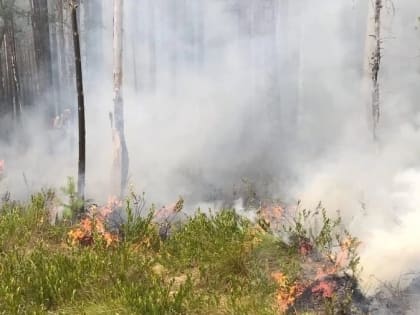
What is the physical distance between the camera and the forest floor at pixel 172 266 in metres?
4.62

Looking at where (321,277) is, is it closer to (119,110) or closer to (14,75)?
(119,110)

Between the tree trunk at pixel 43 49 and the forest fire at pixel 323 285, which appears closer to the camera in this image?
the forest fire at pixel 323 285

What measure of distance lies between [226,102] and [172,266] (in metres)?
6.39

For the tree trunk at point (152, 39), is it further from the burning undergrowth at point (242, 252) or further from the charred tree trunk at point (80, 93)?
the burning undergrowth at point (242, 252)

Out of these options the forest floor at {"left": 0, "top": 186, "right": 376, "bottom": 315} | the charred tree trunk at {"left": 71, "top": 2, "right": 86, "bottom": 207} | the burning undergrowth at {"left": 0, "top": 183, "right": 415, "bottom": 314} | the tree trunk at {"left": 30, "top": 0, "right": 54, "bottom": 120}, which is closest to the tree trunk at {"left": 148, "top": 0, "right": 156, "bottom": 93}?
the tree trunk at {"left": 30, "top": 0, "right": 54, "bottom": 120}

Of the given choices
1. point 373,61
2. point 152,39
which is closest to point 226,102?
point 152,39

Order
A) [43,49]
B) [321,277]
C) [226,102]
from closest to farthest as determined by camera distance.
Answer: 1. [321,277]
2. [226,102]
3. [43,49]

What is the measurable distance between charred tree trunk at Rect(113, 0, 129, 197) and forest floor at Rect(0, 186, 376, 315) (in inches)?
64.0

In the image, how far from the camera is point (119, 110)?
8516 mm

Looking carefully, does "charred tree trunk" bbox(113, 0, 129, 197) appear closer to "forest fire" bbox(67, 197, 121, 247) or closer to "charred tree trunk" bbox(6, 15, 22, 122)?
"forest fire" bbox(67, 197, 121, 247)

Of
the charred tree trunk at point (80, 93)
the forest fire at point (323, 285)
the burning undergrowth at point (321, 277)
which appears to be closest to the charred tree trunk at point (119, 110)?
the charred tree trunk at point (80, 93)

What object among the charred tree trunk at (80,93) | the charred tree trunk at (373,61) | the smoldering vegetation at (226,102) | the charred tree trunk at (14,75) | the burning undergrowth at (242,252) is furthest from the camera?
the charred tree trunk at (14,75)

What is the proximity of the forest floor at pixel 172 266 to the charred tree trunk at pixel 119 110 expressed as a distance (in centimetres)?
163

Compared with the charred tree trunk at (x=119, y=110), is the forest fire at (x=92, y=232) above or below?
below
